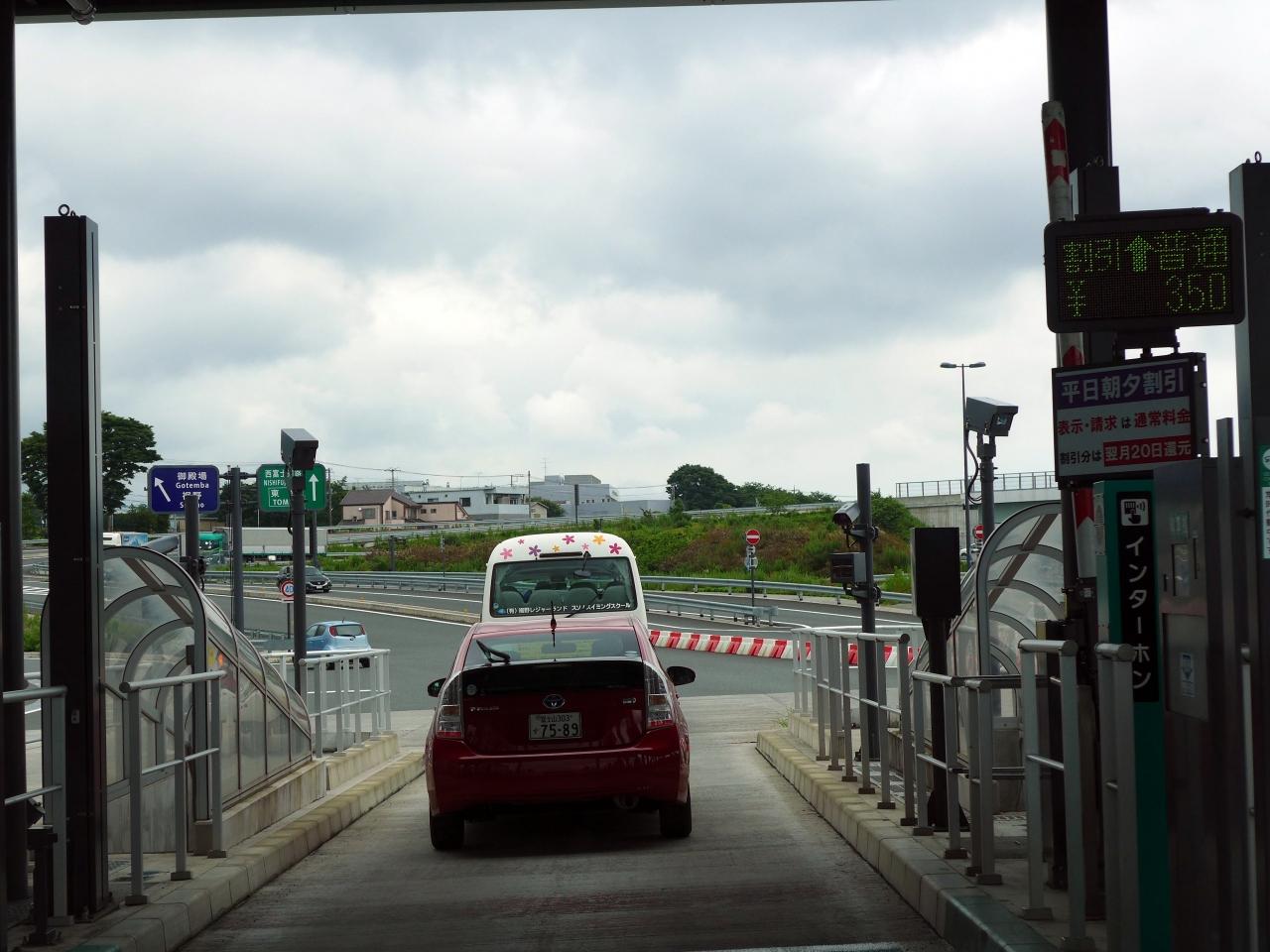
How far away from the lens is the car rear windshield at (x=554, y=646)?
9812mm

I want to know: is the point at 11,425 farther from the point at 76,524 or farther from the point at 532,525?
the point at 532,525

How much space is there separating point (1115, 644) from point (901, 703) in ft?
12.8

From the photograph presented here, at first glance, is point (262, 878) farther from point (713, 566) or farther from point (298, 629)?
point (713, 566)

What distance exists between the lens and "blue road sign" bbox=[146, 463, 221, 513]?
19.3m

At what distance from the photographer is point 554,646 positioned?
9938 millimetres

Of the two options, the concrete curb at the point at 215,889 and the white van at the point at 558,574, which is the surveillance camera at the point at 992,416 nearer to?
the white van at the point at 558,574

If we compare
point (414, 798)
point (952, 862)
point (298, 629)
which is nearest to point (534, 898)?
point (952, 862)

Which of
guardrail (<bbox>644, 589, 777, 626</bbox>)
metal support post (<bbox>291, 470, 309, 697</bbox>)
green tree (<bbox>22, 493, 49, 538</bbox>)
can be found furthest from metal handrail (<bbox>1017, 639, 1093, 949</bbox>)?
green tree (<bbox>22, 493, 49, 538</bbox>)

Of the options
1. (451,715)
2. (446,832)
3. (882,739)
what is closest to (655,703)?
(451,715)

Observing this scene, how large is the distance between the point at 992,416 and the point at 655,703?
5769 millimetres

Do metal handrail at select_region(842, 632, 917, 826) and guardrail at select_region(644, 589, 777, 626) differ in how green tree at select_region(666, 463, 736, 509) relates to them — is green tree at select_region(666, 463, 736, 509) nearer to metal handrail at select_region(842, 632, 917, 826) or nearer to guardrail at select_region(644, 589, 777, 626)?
guardrail at select_region(644, 589, 777, 626)

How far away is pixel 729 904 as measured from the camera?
300 inches

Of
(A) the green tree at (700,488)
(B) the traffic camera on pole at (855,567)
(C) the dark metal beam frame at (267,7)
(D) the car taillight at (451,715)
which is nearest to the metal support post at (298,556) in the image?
Answer: (B) the traffic camera on pole at (855,567)

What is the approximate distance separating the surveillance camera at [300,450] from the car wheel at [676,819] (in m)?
9.42
